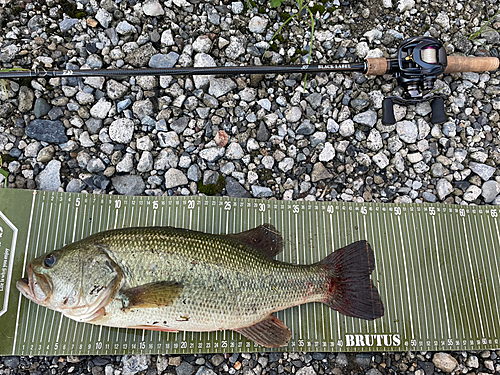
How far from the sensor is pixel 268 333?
3.12 meters

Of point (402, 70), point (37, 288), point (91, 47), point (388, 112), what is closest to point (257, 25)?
point (402, 70)

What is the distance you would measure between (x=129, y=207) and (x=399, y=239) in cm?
296

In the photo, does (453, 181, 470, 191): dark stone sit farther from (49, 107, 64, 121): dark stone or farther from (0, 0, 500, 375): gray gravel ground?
(49, 107, 64, 121): dark stone

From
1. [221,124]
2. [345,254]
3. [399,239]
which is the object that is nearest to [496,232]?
[399,239]

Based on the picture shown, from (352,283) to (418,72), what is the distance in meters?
2.35

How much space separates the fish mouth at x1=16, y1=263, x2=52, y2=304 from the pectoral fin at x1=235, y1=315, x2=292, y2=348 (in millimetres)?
1662

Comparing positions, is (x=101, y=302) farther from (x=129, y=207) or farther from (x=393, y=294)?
(x=393, y=294)

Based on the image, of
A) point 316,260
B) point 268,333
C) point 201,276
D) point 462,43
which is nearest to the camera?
point 201,276

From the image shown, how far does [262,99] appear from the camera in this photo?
12.8 ft

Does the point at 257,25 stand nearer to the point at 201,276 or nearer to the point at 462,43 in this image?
the point at 462,43

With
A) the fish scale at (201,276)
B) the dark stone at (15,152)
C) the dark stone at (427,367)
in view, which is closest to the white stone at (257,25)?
the fish scale at (201,276)

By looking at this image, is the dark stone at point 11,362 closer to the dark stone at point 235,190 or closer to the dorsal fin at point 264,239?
the dorsal fin at point 264,239

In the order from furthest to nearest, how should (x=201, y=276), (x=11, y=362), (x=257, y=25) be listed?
(x=257, y=25)
(x=11, y=362)
(x=201, y=276)

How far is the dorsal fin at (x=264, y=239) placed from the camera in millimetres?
3197
